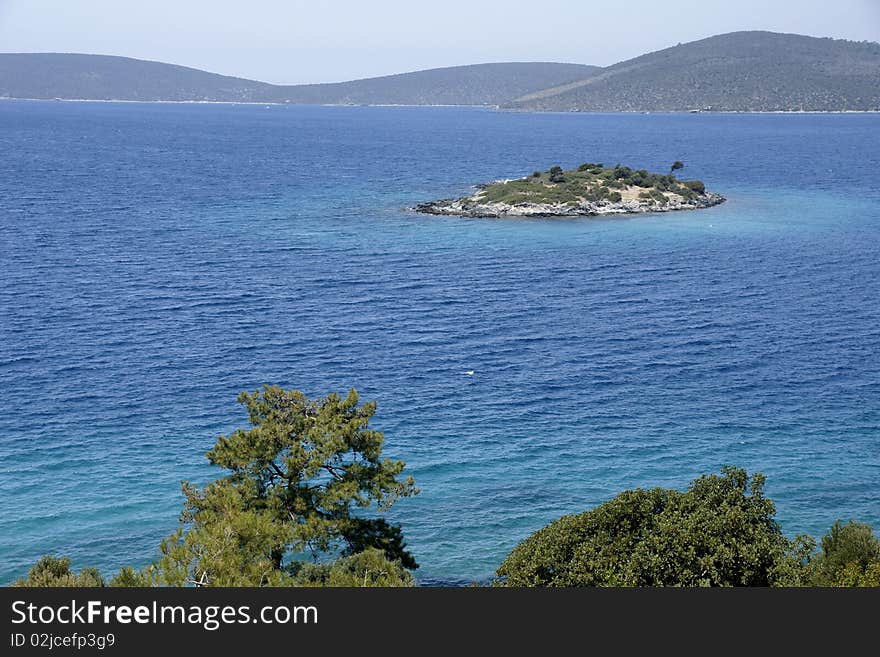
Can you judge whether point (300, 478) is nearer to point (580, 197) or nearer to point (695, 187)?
point (580, 197)

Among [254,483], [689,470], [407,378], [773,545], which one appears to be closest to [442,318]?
[407,378]

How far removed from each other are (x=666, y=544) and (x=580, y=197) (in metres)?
124

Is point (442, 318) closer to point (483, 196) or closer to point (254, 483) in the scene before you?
point (254, 483)

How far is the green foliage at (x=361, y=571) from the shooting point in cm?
2952

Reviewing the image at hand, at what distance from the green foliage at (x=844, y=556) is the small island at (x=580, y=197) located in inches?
4139

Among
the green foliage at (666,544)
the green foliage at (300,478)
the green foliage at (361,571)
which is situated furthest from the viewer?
the green foliage at (300,478)

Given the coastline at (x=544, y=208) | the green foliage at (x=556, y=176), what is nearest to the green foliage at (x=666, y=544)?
the coastline at (x=544, y=208)

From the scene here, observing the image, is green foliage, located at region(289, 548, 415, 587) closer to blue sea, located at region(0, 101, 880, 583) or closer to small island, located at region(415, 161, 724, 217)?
blue sea, located at region(0, 101, 880, 583)

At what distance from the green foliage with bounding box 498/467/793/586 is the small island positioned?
10921cm

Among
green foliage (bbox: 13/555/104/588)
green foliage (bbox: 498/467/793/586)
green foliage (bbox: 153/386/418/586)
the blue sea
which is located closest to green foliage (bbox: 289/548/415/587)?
green foliage (bbox: 153/386/418/586)

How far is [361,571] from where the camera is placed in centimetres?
3103

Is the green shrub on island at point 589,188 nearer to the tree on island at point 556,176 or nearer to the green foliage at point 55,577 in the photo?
the tree on island at point 556,176

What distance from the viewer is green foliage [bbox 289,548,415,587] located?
96.8 feet

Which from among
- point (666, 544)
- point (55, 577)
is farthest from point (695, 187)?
point (55, 577)
